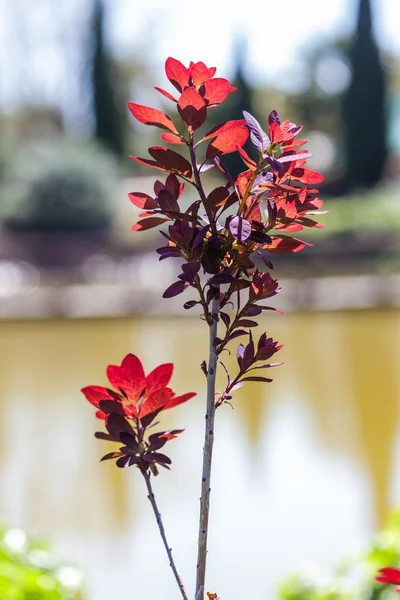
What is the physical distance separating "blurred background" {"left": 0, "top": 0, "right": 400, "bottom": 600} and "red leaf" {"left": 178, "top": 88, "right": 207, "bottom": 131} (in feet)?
2.66

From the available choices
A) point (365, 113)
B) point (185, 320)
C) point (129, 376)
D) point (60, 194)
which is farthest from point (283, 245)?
point (365, 113)

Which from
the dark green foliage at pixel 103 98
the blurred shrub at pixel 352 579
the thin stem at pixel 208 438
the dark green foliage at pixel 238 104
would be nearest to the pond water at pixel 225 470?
the blurred shrub at pixel 352 579

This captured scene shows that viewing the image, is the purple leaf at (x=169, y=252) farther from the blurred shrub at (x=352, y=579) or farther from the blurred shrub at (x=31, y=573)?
the blurred shrub at (x=352, y=579)

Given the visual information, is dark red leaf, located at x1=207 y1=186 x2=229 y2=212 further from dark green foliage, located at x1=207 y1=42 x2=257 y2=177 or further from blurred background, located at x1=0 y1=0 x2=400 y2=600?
dark green foliage, located at x1=207 y1=42 x2=257 y2=177

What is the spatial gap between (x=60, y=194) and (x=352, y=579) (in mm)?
8285

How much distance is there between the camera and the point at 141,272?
335 inches

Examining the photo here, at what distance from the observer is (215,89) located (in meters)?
0.60

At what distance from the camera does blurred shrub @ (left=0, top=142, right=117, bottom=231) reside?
9.25 meters

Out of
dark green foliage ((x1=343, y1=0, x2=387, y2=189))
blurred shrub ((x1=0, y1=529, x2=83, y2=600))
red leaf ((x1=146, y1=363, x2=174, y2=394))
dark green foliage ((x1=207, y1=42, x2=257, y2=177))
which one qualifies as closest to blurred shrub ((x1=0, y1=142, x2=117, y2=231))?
dark green foliage ((x1=207, y1=42, x2=257, y2=177))

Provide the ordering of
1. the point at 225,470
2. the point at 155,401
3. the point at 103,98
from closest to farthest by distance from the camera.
Answer: the point at 155,401 → the point at 225,470 → the point at 103,98

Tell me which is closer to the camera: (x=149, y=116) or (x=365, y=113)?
(x=149, y=116)

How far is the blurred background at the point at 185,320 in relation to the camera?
2.81 metres

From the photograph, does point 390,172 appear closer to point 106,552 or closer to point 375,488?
point 375,488

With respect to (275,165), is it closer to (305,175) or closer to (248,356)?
(305,175)
